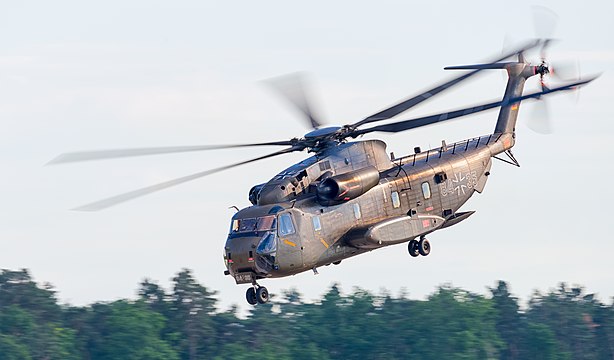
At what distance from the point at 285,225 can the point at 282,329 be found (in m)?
75.1

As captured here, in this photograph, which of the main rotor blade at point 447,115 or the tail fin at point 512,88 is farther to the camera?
the tail fin at point 512,88

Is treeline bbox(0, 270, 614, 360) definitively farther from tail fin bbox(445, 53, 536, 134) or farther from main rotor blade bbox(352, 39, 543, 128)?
main rotor blade bbox(352, 39, 543, 128)

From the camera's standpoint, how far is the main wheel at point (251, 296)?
140 ft

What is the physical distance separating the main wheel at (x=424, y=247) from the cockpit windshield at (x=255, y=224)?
23.1ft

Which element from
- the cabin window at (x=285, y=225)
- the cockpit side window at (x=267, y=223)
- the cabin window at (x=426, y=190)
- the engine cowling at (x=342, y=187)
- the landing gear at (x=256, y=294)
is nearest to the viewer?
the cockpit side window at (x=267, y=223)

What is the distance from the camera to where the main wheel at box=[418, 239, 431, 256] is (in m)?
47.4

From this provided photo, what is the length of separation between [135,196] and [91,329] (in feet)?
258

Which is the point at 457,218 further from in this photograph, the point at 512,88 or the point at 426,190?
the point at 512,88

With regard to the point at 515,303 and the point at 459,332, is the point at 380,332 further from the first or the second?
the point at 515,303

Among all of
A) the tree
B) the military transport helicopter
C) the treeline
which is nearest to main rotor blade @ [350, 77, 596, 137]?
the military transport helicopter

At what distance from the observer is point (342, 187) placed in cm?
4306

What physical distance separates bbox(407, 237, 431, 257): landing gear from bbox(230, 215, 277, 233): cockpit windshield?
22.7 feet

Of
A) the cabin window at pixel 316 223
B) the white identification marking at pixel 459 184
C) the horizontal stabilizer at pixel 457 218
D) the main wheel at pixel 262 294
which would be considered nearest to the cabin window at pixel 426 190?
the white identification marking at pixel 459 184

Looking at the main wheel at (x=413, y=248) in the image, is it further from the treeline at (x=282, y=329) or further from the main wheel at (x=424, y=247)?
the treeline at (x=282, y=329)
